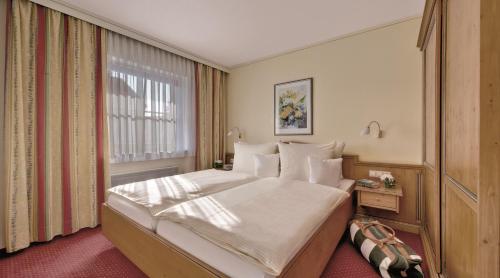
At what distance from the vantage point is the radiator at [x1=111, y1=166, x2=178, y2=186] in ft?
8.57

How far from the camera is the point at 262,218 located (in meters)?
1.29

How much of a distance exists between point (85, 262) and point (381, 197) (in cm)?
293

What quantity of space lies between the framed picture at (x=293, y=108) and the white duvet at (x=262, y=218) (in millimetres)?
1290

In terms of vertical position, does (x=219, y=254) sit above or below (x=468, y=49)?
below

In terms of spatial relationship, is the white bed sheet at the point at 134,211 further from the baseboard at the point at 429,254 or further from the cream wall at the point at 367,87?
the cream wall at the point at 367,87

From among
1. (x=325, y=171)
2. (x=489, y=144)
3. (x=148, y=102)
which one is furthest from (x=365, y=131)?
(x=148, y=102)

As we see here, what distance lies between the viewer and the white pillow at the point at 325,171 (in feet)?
7.22

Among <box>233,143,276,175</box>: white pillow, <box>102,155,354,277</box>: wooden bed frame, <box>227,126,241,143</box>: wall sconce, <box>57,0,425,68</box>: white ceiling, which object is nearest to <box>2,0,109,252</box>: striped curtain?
<box>57,0,425,68</box>: white ceiling

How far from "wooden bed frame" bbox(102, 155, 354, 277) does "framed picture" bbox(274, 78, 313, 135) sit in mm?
1446

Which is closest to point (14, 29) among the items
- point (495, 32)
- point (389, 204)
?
point (495, 32)

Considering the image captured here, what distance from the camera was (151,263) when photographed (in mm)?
1378

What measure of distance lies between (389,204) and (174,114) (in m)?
3.14

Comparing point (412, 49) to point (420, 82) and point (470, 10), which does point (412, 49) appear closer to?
point (420, 82)

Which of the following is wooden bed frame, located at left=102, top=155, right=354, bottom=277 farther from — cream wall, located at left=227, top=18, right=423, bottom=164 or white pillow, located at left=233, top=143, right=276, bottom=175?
Answer: white pillow, located at left=233, top=143, right=276, bottom=175
